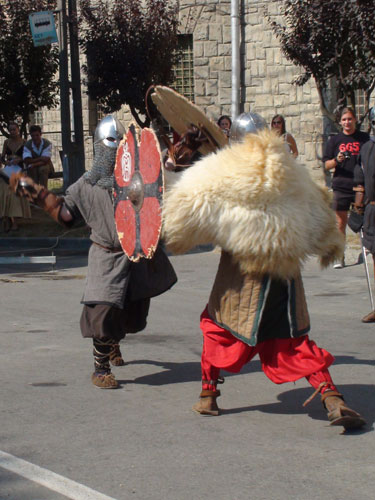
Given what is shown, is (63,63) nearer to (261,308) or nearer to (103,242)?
(103,242)

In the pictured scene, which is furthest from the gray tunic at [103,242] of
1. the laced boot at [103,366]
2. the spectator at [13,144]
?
the spectator at [13,144]

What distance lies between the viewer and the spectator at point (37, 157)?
1500 cm

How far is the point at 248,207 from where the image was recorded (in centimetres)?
A: 477

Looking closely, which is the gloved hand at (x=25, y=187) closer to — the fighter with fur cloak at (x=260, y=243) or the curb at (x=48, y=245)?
the fighter with fur cloak at (x=260, y=243)

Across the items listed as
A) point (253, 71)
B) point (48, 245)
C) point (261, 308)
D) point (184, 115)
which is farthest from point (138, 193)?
point (253, 71)

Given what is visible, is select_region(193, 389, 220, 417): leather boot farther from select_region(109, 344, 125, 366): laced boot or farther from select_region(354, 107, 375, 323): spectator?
select_region(354, 107, 375, 323): spectator

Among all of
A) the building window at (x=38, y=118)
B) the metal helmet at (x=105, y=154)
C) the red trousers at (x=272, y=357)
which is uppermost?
the metal helmet at (x=105, y=154)

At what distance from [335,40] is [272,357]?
9824 mm

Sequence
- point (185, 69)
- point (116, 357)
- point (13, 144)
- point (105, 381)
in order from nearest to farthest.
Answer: point (105, 381) < point (116, 357) < point (13, 144) < point (185, 69)

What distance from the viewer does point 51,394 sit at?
18.8ft

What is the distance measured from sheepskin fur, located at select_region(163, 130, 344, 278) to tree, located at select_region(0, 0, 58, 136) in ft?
44.2

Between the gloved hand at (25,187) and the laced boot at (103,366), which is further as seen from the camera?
the laced boot at (103,366)

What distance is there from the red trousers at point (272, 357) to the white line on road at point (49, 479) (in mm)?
1197

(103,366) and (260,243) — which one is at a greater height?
(260,243)
